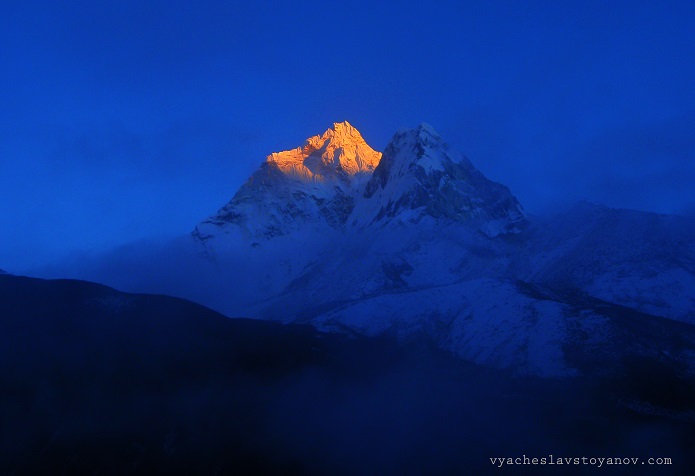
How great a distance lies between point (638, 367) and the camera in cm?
13175

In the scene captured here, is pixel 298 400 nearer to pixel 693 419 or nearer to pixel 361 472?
pixel 361 472

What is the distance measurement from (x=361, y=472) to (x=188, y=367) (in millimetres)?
38697

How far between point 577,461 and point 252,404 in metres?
46.3

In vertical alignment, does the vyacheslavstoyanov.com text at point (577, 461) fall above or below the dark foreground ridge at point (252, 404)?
below

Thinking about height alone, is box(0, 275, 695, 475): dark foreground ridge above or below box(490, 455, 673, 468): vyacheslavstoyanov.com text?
above

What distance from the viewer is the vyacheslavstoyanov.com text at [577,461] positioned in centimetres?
10122

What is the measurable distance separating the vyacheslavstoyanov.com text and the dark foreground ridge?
1328mm

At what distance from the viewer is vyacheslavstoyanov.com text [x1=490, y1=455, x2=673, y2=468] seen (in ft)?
332

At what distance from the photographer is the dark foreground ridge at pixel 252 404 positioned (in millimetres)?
107500

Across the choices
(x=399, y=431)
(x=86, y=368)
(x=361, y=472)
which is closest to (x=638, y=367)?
(x=399, y=431)

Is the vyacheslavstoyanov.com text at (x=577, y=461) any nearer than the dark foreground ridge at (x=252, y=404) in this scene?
Yes

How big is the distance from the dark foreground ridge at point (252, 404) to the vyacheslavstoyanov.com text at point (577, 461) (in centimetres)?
133

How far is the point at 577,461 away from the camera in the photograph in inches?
4063

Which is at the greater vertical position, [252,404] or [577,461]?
[252,404]
